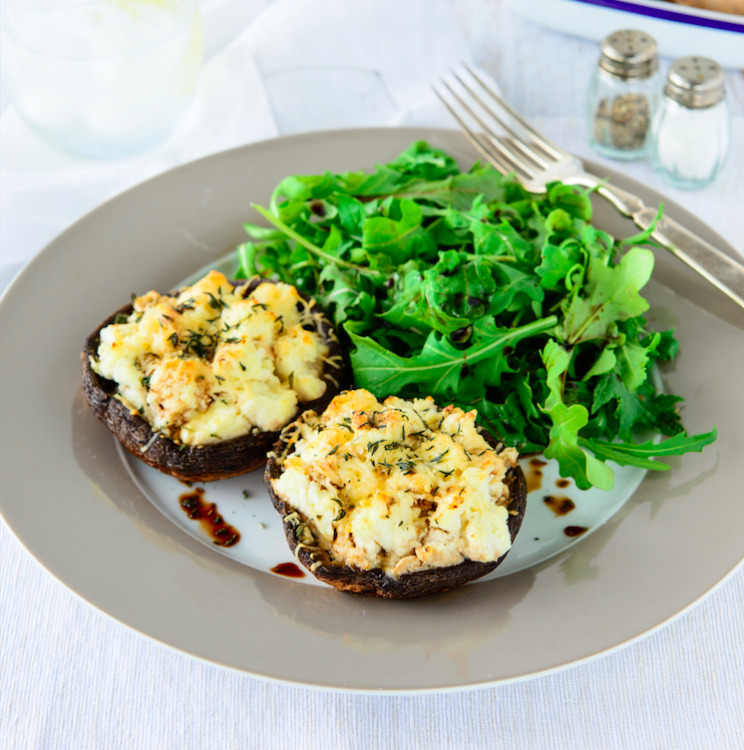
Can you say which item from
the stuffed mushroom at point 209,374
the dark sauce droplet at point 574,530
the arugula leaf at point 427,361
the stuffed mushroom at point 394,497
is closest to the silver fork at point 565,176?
the arugula leaf at point 427,361

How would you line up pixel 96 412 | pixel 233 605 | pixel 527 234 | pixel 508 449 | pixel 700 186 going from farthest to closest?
pixel 700 186 → pixel 527 234 → pixel 96 412 → pixel 508 449 → pixel 233 605

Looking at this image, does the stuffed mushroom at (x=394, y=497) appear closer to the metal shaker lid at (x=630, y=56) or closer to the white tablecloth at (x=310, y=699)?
the white tablecloth at (x=310, y=699)

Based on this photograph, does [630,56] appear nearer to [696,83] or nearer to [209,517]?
[696,83]

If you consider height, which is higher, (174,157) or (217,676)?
(174,157)

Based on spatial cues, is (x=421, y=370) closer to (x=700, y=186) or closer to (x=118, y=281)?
(x=118, y=281)

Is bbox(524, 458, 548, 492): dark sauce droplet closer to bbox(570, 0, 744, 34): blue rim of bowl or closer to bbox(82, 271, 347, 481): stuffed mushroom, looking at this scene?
bbox(82, 271, 347, 481): stuffed mushroom

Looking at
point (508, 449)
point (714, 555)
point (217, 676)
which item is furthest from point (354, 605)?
point (714, 555)

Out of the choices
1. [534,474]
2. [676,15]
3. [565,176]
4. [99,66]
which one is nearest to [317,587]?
[534,474]
